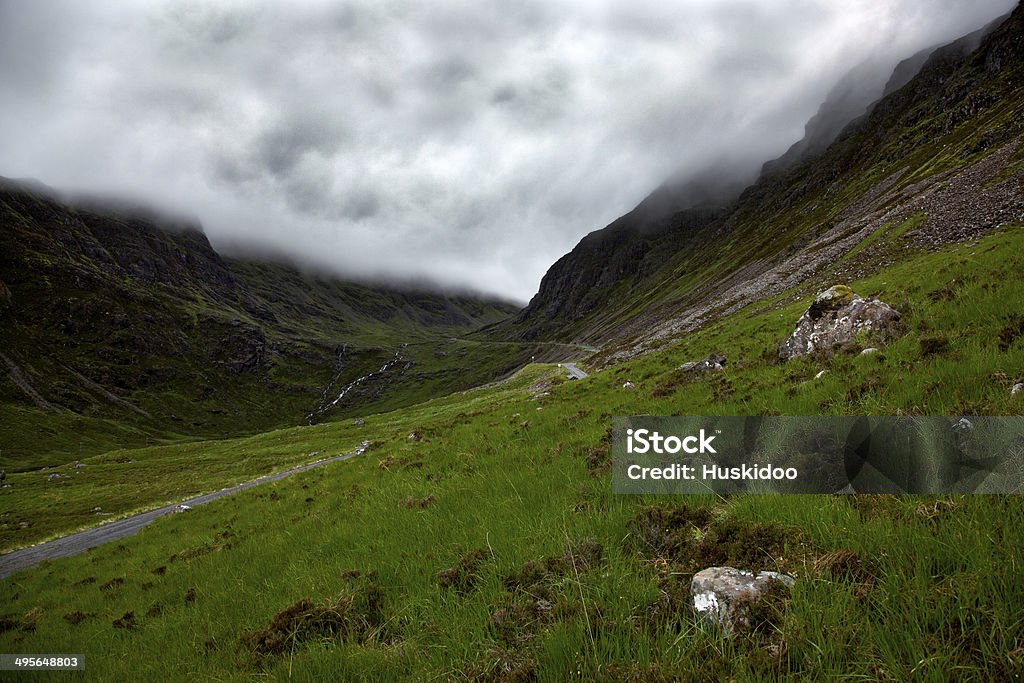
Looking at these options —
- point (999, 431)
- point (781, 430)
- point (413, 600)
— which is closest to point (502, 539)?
point (413, 600)

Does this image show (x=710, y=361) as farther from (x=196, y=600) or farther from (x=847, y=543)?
(x=196, y=600)

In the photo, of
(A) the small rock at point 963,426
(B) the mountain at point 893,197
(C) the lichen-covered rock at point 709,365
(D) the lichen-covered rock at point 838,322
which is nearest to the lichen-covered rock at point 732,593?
(A) the small rock at point 963,426

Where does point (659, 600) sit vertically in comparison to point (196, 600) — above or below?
above

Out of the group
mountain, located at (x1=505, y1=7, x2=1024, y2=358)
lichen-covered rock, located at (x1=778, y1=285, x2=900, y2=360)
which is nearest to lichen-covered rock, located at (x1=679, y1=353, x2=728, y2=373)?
lichen-covered rock, located at (x1=778, y1=285, x2=900, y2=360)

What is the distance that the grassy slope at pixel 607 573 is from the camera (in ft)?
10.2

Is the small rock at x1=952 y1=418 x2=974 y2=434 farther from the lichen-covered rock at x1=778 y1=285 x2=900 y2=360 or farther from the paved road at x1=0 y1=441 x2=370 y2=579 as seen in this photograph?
the paved road at x1=0 y1=441 x2=370 y2=579

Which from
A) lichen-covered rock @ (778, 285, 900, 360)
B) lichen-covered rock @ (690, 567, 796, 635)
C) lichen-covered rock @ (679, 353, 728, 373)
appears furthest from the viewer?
lichen-covered rock @ (679, 353, 728, 373)

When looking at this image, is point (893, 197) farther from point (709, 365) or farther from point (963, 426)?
point (963, 426)

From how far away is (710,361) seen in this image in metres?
18.2

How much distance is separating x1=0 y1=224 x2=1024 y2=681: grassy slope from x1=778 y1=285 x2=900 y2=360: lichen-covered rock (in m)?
0.71

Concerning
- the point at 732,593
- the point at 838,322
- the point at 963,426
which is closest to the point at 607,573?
the point at 732,593

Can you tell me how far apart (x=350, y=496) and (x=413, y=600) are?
9.72 metres

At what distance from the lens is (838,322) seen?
1477cm

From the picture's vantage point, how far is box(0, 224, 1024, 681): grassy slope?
3.10m
